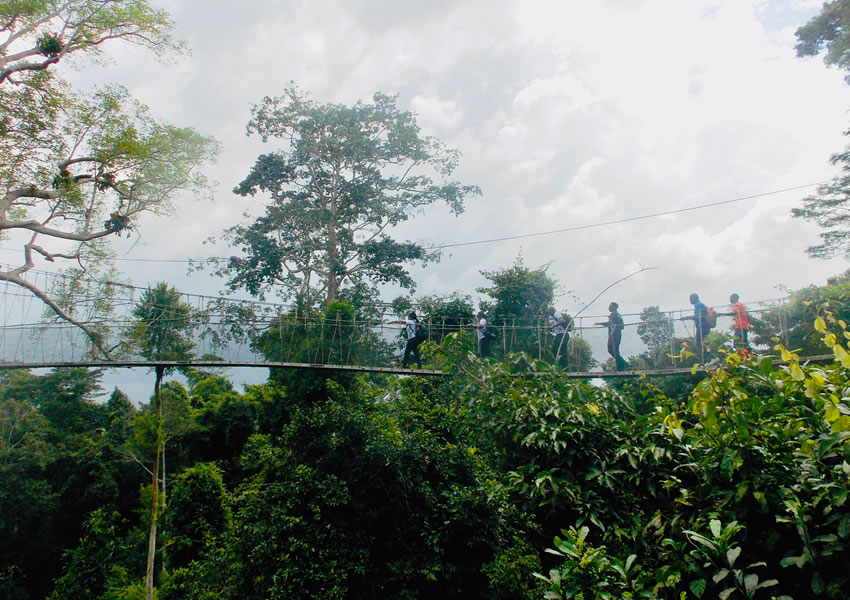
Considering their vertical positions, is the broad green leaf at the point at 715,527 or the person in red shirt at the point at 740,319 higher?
the person in red shirt at the point at 740,319

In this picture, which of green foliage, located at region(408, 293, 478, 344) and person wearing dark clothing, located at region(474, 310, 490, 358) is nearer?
person wearing dark clothing, located at region(474, 310, 490, 358)

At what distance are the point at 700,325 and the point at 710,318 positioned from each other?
0.60 feet

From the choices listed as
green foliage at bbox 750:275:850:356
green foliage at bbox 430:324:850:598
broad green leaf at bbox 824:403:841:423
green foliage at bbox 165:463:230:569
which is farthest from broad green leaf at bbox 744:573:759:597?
green foliage at bbox 165:463:230:569

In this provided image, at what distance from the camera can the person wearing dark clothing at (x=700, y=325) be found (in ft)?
29.7

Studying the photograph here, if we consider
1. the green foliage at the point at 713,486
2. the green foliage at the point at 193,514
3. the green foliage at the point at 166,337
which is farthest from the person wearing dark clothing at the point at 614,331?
the green foliage at the point at 193,514

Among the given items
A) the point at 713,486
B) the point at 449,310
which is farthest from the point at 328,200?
the point at 713,486

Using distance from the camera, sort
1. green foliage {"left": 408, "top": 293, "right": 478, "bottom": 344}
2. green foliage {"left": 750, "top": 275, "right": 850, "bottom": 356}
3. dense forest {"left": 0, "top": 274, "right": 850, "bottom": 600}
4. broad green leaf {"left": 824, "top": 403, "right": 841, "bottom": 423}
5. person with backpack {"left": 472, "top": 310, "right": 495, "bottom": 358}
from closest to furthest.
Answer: broad green leaf {"left": 824, "top": 403, "right": 841, "bottom": 423}
dense forest {"left": 0, "top": 274, "right": 850, "bottom": 600}
green foliage {"left": 750, "top": 275, "right": 850, "bottom": 356}
person with backpack {"left": 472, "top": 310, "right": 495, "bottom": 358}
green foliage {"left": 408, "top": 293, "right": 478, "bottom": 344}

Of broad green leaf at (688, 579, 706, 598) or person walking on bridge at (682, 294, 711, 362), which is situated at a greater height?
person walking on bridge at (682, 294, 711, 362)

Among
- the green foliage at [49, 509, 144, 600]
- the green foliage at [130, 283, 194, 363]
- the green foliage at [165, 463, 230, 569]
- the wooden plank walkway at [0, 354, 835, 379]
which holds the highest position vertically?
the green foliage at [130, 283, 194, 363]

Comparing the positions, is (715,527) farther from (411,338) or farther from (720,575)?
(411,338)

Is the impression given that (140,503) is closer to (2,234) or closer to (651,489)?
(2,234)

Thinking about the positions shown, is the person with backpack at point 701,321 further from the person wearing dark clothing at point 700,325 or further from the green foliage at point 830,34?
the green foliage at point 830,34

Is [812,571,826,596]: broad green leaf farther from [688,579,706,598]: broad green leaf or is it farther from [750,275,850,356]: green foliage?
[750,275,850,356]: green foliage

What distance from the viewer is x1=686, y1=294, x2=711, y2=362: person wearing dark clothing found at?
9.06 m
